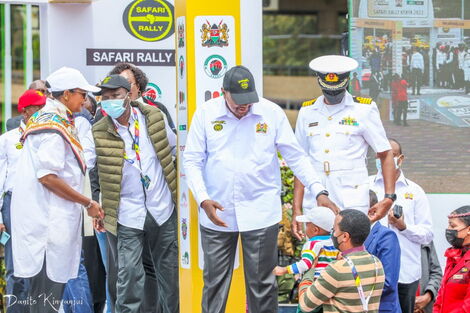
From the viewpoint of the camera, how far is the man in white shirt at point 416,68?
1065 cm

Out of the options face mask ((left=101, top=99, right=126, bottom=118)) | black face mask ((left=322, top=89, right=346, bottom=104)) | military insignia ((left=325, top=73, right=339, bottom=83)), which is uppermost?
military insignia ((left=325, top=73, right=339, bottom=83))

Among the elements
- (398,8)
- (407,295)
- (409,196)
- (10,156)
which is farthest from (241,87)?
(398,8)

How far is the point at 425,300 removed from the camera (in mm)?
9328

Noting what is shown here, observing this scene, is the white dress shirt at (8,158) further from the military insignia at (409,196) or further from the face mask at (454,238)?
the face mask at (454,238)

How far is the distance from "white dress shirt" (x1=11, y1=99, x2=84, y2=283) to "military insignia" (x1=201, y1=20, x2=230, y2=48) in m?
1.22

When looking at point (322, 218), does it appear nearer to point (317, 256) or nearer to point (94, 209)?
point (317, 256)

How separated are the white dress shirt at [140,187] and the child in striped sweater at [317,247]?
1.87 meters

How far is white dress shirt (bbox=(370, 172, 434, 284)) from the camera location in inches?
354

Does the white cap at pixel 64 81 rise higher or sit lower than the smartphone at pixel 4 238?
higher

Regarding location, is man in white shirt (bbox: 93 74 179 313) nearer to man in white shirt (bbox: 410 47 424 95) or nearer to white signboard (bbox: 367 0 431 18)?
white signboard (bbox: 367 0 431 18)

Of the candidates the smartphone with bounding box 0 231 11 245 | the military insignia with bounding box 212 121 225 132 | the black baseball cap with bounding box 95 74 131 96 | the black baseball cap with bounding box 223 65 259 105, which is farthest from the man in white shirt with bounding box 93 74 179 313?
the black baseball cap with bounding box 223 65 259 105

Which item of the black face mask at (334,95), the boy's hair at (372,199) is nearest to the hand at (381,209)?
the boy's hair at (372,199)

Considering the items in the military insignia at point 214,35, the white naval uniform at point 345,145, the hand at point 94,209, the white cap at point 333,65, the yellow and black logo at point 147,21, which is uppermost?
the yellow and black logo at point 147,21

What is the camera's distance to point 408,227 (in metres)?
9.05
